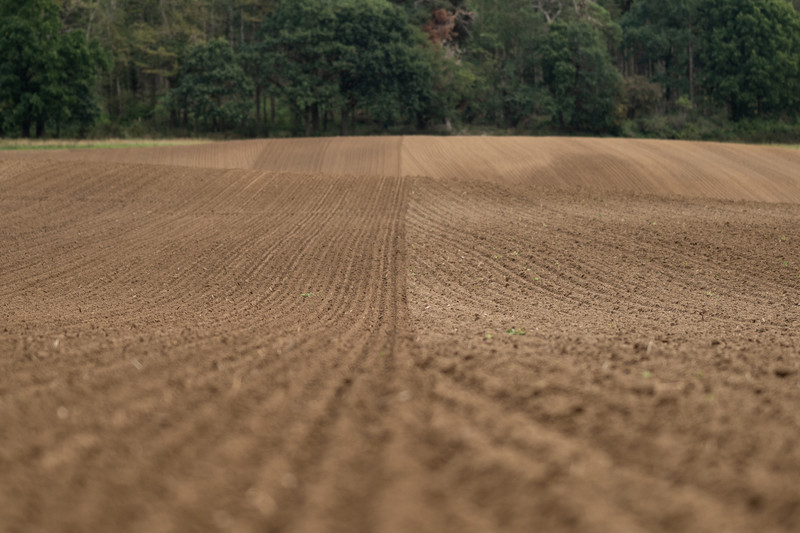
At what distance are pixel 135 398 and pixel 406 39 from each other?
188 ft

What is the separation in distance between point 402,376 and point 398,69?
2124 inches

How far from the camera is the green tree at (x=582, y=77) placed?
60.3 metres

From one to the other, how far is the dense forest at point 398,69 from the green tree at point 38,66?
12 cm

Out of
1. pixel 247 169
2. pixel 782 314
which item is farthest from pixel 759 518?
pixel 247 169

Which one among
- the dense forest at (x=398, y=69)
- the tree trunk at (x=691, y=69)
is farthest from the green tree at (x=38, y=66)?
the tree trunk at (x=691, y=69)

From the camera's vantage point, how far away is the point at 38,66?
158 feet

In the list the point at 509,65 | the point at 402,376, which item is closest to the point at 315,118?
the point at 509,65

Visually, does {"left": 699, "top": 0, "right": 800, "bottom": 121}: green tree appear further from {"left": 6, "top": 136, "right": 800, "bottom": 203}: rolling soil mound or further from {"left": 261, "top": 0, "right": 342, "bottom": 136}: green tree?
{"left": 261, "top": 0, "right": 342, "bottom": 136}: green tree

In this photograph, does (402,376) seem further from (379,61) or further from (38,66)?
(379,61)

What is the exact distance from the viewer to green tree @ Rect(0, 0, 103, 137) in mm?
47156

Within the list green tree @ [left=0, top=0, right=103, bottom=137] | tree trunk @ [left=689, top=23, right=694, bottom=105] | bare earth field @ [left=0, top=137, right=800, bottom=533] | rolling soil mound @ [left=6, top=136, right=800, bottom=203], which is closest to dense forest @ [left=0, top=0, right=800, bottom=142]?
green tree @ [left=0, top=0, right=103, bottom=137]

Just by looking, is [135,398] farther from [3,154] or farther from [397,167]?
[3,154]

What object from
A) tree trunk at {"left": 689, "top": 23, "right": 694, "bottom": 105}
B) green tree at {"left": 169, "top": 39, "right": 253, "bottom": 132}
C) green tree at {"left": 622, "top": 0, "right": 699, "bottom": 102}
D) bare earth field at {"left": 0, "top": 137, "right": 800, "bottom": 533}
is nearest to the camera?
bare earth field at {"left": 0, "top": 137, "right": 800, "bottom": 533}

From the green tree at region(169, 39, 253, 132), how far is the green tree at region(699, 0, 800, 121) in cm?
4162
